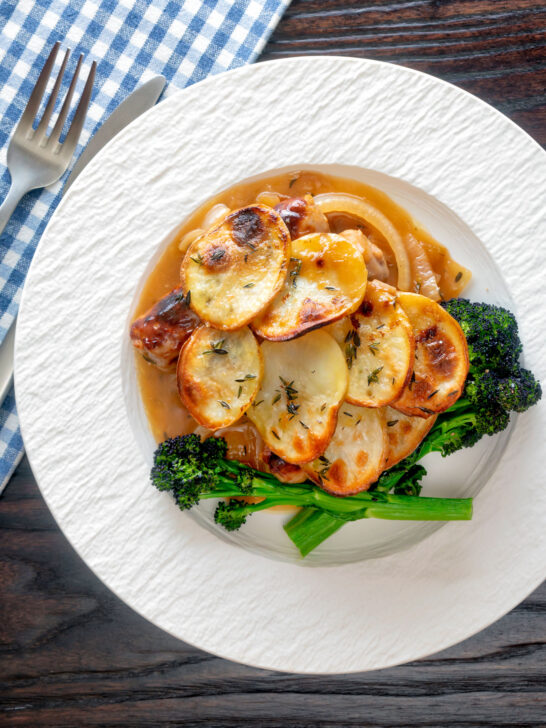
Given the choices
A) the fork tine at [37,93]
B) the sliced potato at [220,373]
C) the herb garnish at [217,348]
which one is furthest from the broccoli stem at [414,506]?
the fork tine at [37,93]

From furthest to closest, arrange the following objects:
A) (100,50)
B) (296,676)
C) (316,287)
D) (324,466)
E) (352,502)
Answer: (296,676) → (100,50) → (352,502) → (324,466) → (316,287)

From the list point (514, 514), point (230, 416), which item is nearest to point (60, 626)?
point (230, 416)

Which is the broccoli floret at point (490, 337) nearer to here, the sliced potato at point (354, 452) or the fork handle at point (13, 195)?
the sliced potato at point (354, 452)

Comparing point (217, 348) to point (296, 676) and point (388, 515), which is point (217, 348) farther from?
point (296, 676)

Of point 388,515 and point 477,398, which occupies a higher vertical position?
point 477,398

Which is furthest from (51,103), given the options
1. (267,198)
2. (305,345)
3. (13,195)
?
(305,345)

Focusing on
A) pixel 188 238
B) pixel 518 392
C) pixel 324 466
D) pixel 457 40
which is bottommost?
pixel 324 466

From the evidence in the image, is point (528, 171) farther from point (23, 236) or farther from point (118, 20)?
point (23, 236)

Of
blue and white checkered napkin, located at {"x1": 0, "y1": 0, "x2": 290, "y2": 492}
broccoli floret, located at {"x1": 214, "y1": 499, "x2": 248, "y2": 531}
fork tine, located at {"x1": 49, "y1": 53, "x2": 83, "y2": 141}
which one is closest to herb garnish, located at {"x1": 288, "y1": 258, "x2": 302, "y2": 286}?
broccoli floret, located at {"x1": 214, "y1": 499, "x2": 248, "y2": 531}
